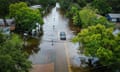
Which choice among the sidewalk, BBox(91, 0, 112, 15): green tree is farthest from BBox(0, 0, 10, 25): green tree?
BBox(91, 0, 112, 15): green tree

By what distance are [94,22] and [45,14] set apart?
79.2ft

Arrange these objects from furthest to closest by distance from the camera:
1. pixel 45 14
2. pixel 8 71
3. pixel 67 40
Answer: pixel 45 14, pixel 67 40, pixel 8 71

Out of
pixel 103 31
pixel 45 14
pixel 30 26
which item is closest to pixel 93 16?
pixel 30 26

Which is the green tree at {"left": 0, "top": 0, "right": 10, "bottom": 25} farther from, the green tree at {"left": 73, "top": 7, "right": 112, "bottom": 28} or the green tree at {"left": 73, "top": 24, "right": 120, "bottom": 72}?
the green tree at {"left": 73, "top": 24, "right": 120, "bottom": 72}

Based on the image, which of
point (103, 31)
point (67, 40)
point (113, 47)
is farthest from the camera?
point (67, 40)

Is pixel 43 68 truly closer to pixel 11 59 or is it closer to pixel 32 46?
pixel 32 46

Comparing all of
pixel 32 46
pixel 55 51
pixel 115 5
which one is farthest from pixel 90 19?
pixel 115 5

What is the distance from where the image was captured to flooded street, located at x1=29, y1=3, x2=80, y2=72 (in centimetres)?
2902

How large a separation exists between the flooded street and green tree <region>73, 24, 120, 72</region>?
369 centimetres

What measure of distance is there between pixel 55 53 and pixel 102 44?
931 cm

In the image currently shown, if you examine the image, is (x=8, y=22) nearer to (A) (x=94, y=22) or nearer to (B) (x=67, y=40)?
(B) (x=67, y=40)

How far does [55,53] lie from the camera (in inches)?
1308

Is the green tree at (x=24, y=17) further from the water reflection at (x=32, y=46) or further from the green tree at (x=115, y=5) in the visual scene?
the green tree at (x=115, y=5)

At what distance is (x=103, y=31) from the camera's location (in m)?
26.7
